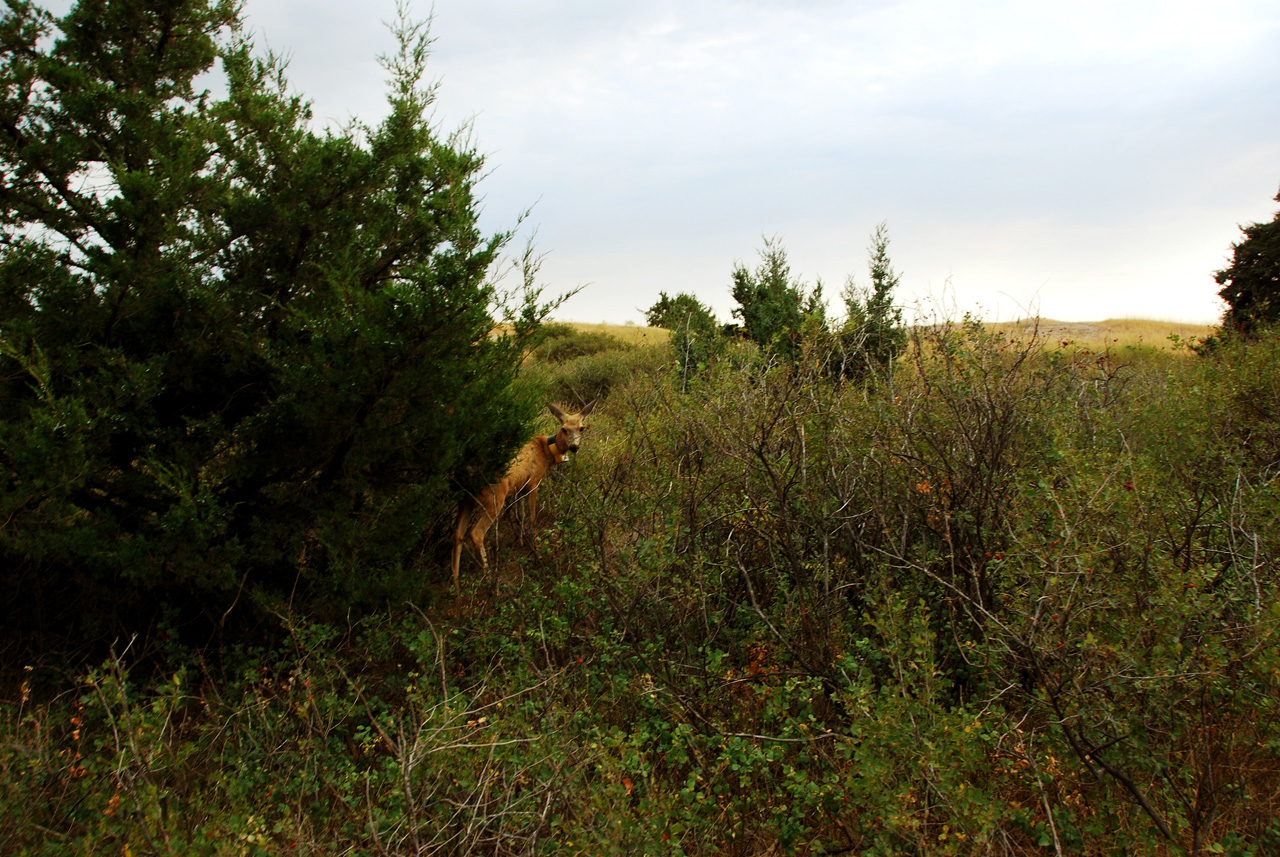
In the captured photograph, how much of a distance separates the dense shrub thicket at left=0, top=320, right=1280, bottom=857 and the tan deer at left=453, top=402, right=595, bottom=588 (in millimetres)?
748

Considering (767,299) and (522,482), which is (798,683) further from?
(767,299)

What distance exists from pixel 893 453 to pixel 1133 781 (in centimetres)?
190

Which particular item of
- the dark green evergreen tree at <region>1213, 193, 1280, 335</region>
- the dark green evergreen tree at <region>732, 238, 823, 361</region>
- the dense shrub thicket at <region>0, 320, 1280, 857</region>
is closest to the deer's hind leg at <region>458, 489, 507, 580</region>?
the dense shrub thicket at <region>0, 320, 1280, 857</region>

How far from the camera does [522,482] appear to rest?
673cm

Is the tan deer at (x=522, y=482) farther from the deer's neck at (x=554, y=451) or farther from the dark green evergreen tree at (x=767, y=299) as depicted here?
the dark green evergreen tree at (x=767, y=299)

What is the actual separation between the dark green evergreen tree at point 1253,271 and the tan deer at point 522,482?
1925 centimetres

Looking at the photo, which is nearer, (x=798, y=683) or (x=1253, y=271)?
(x=798, y=683)

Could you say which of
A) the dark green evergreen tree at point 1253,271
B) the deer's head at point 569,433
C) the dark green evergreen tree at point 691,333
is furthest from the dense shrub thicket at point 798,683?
the dark green evergreen tree at point 1253,271

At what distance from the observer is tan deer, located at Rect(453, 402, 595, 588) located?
20.7ft

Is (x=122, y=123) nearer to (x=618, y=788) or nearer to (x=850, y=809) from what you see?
(x=618, y=788)

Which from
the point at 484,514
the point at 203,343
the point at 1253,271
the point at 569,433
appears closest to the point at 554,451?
the point at 569,433

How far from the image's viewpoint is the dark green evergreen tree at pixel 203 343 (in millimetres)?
4102

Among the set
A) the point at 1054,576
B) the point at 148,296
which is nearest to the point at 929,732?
the point at 1054,576

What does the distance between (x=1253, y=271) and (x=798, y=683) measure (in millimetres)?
22911
